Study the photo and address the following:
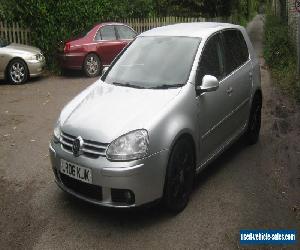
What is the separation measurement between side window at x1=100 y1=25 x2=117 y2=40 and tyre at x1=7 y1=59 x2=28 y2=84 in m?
2.70

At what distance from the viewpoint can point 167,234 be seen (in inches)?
166

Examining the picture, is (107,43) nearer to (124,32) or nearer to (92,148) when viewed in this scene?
(124,32)

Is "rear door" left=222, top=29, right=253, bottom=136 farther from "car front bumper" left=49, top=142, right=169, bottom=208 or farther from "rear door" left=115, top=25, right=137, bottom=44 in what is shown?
"rear door" left=115, top=25, right=137, bottom=44

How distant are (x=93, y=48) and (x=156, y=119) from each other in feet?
31.7

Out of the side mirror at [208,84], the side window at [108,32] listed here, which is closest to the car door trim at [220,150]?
the side mirror at [208,84]

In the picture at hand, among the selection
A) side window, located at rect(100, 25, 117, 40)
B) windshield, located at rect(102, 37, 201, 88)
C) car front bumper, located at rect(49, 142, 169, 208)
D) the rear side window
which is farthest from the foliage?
car front bumper, located at rect(49, 142, 169, 208)

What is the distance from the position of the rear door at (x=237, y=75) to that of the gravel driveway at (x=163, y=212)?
25.1 inches

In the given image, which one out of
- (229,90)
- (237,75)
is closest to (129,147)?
(229,90)

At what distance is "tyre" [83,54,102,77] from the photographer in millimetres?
13445

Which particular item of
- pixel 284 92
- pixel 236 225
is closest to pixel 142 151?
pixel 236 225

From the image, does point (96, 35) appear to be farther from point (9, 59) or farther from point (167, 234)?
point (167, 234)

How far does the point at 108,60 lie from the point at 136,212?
9758 millimetres

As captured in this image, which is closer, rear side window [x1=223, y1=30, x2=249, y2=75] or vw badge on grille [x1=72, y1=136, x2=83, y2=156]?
vw badge on grille [x1=72, y1=136, x2=83, y2=156]

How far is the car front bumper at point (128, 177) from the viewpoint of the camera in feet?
13.2
